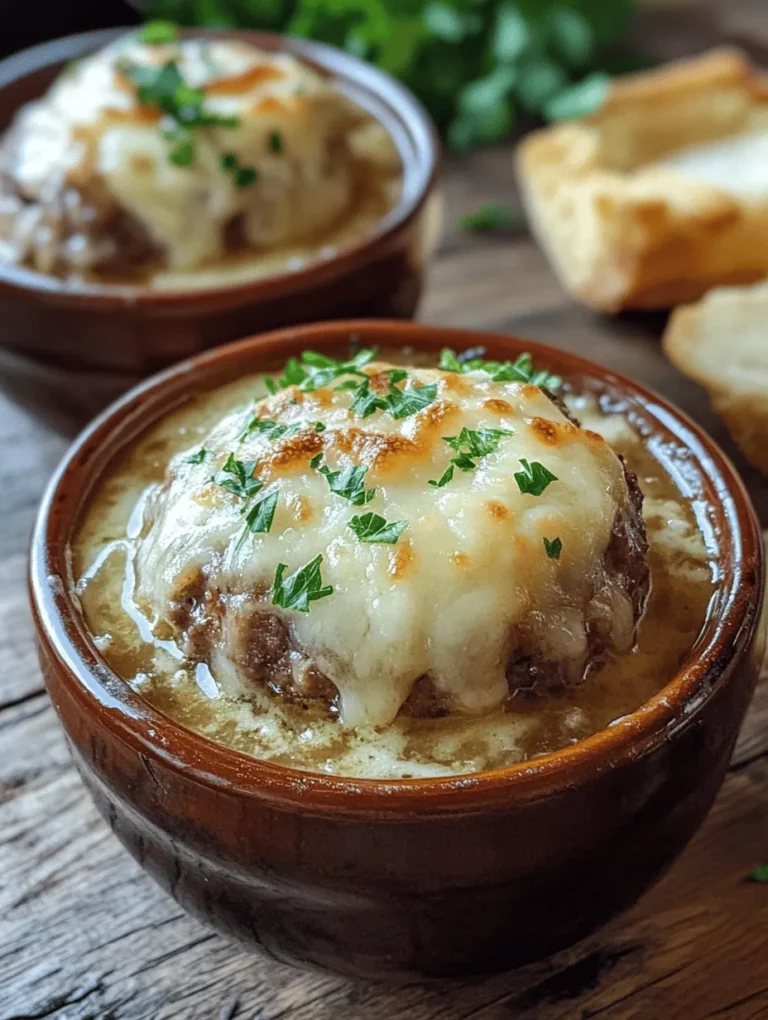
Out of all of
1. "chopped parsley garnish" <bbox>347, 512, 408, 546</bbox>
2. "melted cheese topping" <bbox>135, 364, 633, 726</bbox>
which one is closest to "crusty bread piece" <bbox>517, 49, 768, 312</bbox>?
"melted cheese topping" <bbox>135, 364, 633, 726</bbox>

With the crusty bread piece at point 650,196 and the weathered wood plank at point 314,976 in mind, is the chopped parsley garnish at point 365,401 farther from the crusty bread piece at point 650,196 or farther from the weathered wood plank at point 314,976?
the crusty bread piece at point 650,196

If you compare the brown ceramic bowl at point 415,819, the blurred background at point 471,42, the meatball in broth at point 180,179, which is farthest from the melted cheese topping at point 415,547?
the blurred background at point 471,42

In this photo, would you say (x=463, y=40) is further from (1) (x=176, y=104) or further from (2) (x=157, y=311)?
(2) (x=157, y=311)

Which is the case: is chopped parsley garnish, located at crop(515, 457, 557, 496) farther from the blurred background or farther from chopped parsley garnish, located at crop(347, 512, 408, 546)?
the blurred background

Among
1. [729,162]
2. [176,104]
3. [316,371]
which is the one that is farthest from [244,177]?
[729,162]

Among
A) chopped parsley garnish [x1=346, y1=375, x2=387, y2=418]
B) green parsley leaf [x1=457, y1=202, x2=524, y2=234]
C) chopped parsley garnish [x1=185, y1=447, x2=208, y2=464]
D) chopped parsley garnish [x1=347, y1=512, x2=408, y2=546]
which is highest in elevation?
chopped parsley garnish [x1=346, y1=375, x2=387, y2=418]
